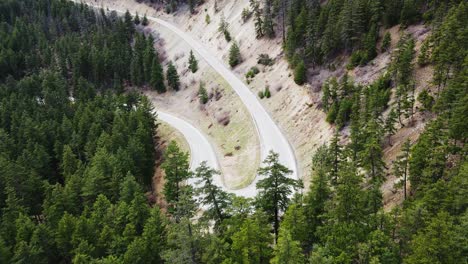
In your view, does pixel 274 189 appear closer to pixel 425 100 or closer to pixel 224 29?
pixel 425 100

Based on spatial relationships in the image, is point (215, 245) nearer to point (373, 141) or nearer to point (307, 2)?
point (373, 141)

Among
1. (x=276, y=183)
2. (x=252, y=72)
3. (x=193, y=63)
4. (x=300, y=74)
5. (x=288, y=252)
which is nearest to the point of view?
(x=288, y=252)

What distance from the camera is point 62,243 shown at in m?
47.1

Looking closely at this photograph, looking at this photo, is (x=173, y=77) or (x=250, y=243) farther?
(x=173, y=77)

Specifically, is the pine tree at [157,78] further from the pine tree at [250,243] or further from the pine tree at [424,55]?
the pine tree at [250,243]

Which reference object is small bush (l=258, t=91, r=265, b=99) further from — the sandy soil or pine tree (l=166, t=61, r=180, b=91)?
pine tree (l=166, t=61, r=180, b=91)

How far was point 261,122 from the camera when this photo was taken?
7869 cm

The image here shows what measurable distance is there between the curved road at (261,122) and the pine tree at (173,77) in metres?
9.98

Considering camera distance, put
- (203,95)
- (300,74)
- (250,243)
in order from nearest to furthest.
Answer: (250,243), (300,74), (203,95)

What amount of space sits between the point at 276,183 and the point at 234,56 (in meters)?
66.0

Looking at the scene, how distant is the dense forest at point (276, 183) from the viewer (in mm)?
34844

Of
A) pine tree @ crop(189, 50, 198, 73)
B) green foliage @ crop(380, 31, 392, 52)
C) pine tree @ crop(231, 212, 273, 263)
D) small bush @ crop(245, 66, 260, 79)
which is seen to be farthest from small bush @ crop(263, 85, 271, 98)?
pine tree @ crop(231, 212, 273, 263)

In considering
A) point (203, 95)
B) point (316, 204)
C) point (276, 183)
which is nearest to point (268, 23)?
point (203, 95)

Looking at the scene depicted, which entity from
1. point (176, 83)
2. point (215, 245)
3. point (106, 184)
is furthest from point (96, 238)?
point (176, 83)
